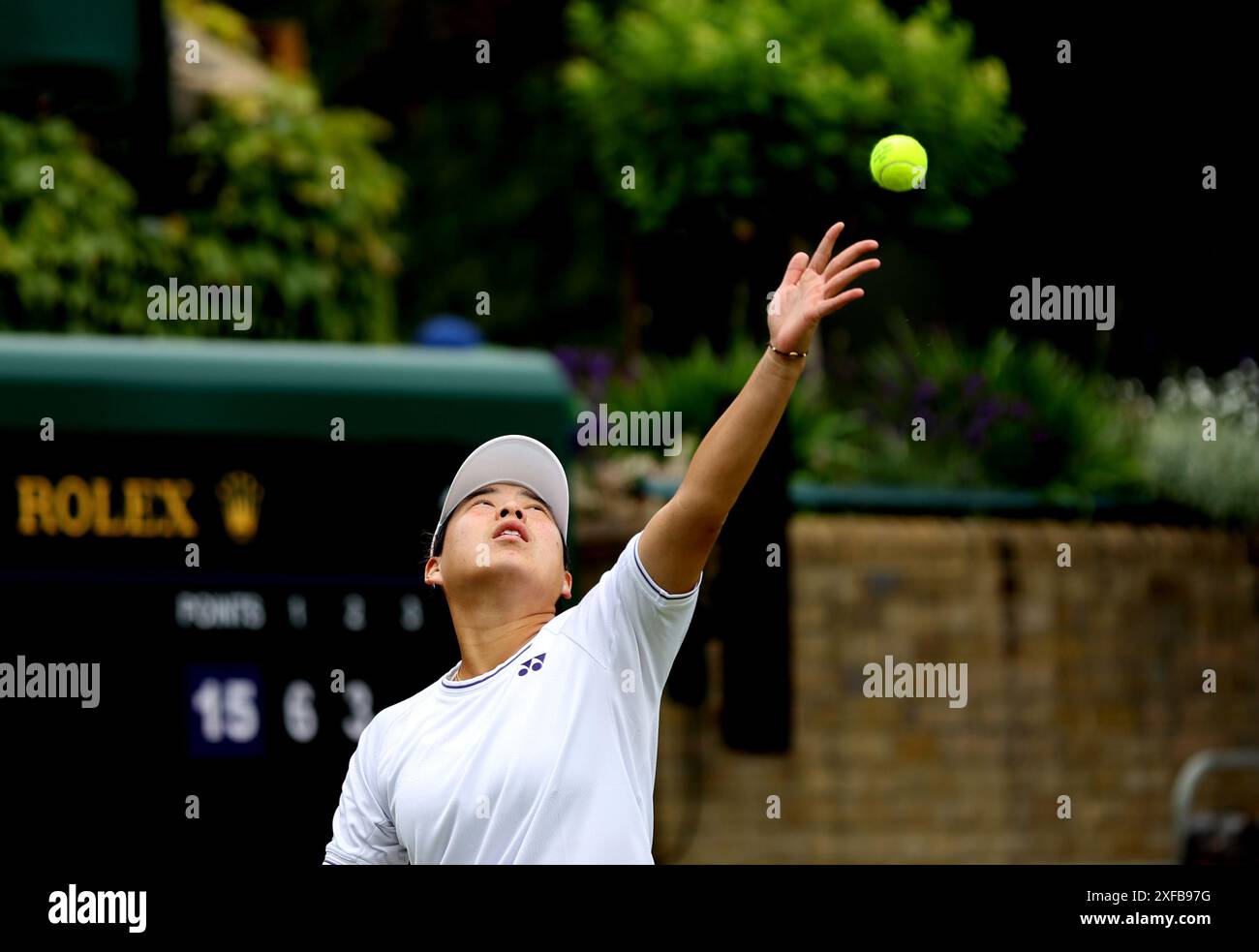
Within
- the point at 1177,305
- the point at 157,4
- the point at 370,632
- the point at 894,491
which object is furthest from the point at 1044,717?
the point at 157,4

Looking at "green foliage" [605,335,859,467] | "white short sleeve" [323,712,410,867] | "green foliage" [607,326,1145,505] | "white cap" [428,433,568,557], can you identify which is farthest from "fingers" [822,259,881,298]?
"green foliage" [607,326,1145,505]

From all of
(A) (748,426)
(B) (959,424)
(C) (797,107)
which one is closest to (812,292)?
(A) (748,426)

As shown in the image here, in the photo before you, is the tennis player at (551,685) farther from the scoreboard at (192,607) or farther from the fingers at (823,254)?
the scoreboard at (192,607)

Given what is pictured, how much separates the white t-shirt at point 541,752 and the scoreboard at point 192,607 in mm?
2722

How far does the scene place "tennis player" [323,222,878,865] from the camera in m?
2.58

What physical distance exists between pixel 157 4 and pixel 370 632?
1.85m

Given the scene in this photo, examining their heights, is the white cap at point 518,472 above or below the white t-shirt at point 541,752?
above

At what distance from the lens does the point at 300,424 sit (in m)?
5.68

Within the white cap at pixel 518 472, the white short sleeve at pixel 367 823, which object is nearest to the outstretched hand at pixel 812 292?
the white cap at pixel 518 472

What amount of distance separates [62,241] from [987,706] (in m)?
4.51

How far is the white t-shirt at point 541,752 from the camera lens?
8.63 feet

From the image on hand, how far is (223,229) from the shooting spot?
9.23 m

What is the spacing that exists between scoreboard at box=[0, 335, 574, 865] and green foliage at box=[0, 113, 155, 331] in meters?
3.02
